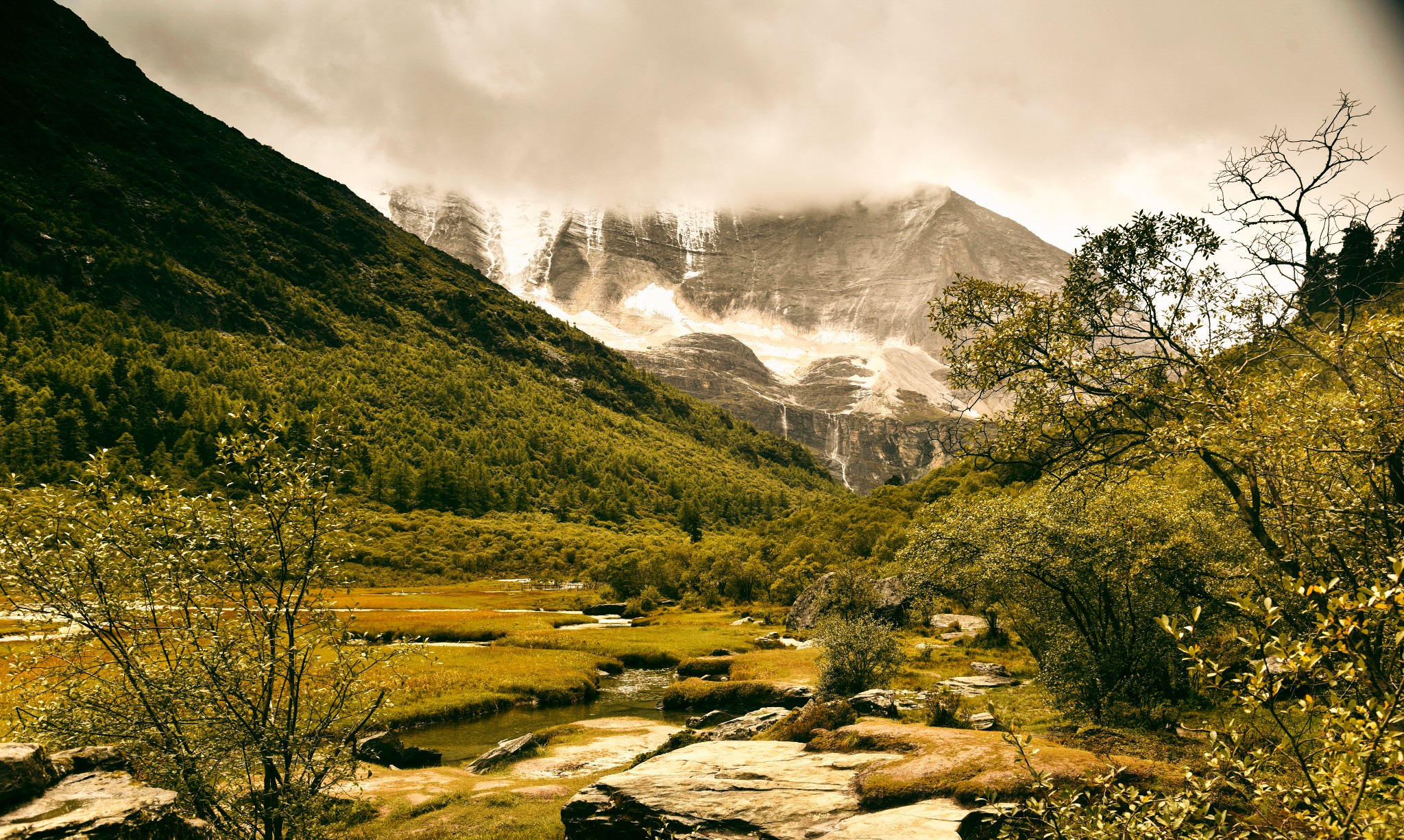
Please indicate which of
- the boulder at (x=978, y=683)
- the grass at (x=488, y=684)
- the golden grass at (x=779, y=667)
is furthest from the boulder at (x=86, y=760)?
the boulder at (x=978, y=683)

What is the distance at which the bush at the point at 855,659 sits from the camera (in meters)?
31.8

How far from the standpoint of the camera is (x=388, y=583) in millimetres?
126812

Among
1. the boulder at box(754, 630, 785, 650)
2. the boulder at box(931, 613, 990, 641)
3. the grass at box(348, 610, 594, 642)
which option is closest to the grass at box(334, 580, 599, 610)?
the grass at box(348, 610, 594, 642)

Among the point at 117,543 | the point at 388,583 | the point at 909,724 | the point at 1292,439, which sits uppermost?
the point at 1292,439

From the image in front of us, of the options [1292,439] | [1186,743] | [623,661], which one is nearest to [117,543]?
[1292,439]

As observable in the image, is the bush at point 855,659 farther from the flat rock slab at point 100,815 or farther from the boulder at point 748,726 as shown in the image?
the flat rock slab at point 100,815

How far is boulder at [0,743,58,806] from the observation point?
13.8m

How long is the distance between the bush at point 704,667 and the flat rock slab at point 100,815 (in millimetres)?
38929

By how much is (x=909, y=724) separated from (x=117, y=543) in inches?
788

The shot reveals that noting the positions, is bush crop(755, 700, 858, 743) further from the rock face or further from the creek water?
the rock face

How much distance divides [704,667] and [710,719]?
1964 cm

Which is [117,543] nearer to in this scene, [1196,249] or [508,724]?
[1196,249]

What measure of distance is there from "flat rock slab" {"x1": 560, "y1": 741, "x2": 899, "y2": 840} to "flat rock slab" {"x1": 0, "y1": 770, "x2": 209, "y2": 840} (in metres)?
8.48

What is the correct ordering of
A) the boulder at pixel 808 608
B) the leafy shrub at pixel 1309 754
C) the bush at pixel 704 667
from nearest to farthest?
the leafy shrub at pixel 1309 754
the bush at pixel 704 667
the boulder at pixel 808 608
